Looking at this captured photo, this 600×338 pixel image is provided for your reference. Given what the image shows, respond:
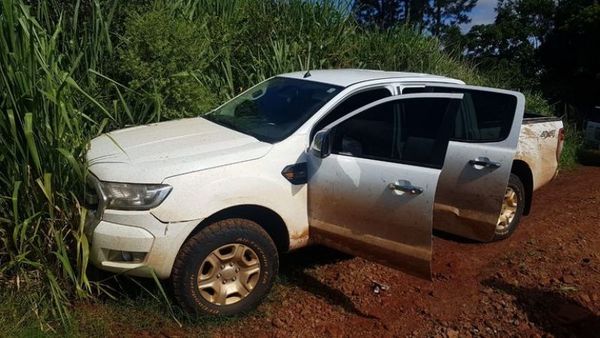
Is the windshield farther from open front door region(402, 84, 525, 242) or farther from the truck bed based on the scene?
the truck bed

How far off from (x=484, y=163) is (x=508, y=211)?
1059mm

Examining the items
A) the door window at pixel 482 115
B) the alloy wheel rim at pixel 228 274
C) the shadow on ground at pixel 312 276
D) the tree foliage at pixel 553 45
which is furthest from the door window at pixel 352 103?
the tree foliage at pixel 553 45

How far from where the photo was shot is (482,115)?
16.3 feet

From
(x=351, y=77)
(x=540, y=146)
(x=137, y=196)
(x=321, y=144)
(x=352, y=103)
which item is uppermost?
(x=351, y=77)

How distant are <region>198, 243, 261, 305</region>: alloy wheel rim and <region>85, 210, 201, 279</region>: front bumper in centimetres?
25

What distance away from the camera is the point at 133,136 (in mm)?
3973

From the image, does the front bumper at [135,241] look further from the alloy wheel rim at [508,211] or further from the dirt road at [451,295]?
the alloy wheel rim at [508,211]

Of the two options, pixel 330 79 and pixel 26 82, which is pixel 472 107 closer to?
pixel 330 79

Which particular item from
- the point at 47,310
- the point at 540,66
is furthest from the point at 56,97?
the point at 540,66

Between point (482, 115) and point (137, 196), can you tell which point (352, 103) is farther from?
point (137, 196)

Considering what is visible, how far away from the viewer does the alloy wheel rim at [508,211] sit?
17.2ft

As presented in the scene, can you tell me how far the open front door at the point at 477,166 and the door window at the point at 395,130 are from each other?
A: 1.68 feet

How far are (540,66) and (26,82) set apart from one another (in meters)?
23.2

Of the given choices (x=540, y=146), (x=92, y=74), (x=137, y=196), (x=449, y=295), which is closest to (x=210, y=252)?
(x=137, y=196)
